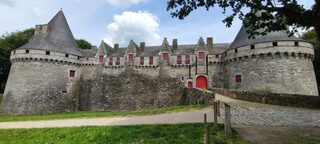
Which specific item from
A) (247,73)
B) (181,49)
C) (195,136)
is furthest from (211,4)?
(181,49)

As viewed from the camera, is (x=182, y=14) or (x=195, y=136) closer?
(x=195, y=136)

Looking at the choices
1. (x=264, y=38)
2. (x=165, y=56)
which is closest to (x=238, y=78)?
(x=264, y=38)

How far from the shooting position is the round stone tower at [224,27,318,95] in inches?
896

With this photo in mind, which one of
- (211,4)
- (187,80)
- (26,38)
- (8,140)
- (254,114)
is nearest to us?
(211,4)

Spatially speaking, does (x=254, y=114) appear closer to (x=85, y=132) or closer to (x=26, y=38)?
(x=85, y=132)

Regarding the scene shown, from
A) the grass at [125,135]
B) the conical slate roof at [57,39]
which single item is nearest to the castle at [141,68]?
the conical slate roof at [57,39]

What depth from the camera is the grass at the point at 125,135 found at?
845 cm

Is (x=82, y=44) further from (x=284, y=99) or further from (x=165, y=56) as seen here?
(x=284, y=99)

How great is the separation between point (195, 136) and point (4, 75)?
4039 cm

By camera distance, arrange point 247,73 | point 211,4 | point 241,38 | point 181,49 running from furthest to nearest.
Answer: point 181,49 < point 241,38 < point 247,73 < point 211,4

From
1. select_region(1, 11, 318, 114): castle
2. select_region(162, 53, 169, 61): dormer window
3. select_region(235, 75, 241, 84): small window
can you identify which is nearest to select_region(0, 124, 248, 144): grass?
select_region(1, 11, 318, 114): castle

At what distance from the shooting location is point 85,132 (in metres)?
10.4

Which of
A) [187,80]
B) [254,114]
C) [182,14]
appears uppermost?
[182,14]

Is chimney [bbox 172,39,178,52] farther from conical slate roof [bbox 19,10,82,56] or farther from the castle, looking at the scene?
conical slate roof [bbox 19,10,82,56]
